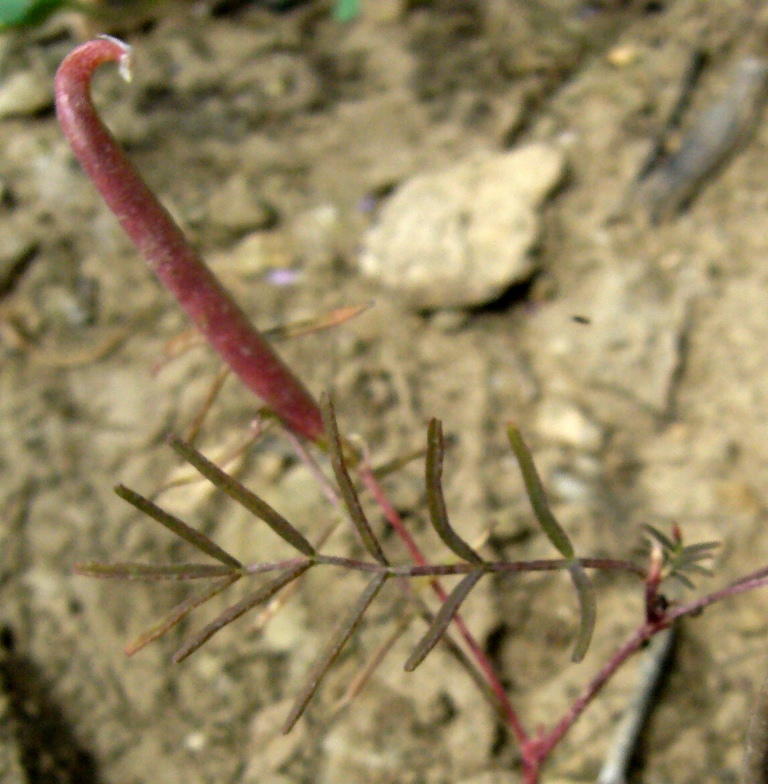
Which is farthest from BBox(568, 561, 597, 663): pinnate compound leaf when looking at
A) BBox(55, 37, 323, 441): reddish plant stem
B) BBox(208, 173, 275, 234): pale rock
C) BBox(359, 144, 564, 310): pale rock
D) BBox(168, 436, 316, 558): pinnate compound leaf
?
BBox(208, 173, 275, 234): pale rock

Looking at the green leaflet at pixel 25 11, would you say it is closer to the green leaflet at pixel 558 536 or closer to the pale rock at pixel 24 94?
the pale rock at pixel 24 94

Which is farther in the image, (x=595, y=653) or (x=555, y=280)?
(x=555, y=280)

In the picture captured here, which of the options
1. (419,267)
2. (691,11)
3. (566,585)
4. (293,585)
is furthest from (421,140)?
(293,585)

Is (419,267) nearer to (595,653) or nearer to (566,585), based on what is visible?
(566,585)

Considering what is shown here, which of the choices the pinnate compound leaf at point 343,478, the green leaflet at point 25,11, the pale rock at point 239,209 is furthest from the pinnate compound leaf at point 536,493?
the green leaflet at point 25,11

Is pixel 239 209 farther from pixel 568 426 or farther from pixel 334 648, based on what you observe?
pixel 334 648

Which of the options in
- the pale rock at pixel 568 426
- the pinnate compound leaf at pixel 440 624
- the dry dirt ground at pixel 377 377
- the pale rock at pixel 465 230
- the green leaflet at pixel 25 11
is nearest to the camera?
the pinnate compound leaf at pixel 440 624

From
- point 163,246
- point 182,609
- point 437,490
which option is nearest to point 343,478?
point 437,490
